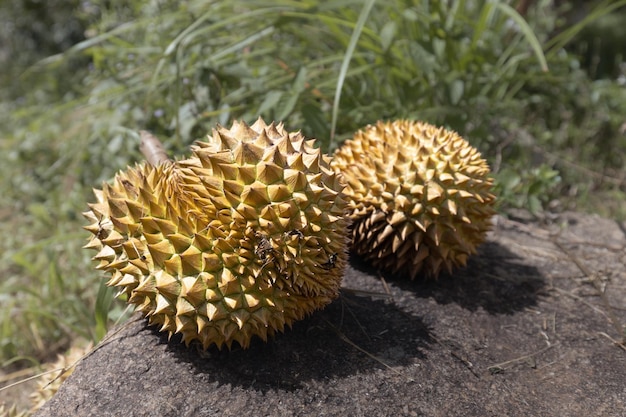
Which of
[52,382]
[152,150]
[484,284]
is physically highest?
[152,150]

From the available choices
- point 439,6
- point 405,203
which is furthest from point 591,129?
point 405,203

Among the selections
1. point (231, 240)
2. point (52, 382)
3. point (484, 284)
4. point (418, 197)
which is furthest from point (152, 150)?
point (484, 284)

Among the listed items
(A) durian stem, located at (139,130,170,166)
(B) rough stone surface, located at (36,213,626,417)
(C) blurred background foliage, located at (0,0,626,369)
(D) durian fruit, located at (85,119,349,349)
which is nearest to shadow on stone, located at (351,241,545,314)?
(B) rough stone surface, located at (36,213,626,417)

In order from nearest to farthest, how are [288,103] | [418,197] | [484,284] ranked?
[418,197]
[484,284]
[288,103]

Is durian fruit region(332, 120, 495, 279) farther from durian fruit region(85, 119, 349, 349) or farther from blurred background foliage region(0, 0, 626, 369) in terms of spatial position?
blurred background foliage region(0, 0, 626, 369)

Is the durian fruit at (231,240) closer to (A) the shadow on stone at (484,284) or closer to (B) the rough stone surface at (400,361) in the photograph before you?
(B) the rough stone surface at (400,361)

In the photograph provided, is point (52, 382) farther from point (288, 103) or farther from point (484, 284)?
point (484, 284)

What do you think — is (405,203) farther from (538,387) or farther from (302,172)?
(538,387)
